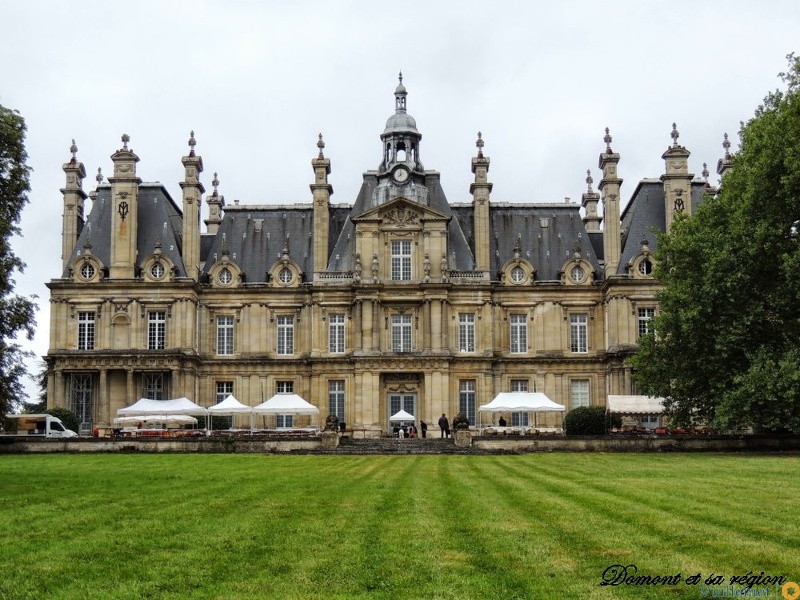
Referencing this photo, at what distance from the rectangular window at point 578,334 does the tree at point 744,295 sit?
60.4ft

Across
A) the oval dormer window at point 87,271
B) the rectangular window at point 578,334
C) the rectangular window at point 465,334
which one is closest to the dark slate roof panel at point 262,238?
the oval dormer window at point 87,271

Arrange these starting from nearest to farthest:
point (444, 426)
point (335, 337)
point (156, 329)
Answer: point (444, 426), point (156, 329), point (335, 337)

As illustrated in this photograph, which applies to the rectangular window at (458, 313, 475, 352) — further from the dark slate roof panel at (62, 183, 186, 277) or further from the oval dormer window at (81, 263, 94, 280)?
the oval dormer window at (81, 263, 94, 280)

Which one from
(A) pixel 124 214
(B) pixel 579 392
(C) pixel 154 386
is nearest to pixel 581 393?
(B) pixel 579 392

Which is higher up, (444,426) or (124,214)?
(124,214)

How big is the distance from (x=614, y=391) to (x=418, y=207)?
1547 cm

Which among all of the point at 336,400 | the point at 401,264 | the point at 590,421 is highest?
the point at 401,264

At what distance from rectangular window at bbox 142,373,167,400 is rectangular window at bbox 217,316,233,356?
394 cm

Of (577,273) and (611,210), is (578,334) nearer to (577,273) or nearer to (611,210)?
(577,273)

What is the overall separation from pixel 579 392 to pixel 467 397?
21.9ft

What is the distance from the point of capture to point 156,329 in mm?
60688

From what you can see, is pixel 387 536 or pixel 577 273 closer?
pixel 387 536

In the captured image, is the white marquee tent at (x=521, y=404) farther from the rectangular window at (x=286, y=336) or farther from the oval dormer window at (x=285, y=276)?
the oval dormer window at (x=285, y=276)

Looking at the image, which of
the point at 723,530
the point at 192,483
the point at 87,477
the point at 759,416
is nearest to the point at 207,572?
the point at 723,530
